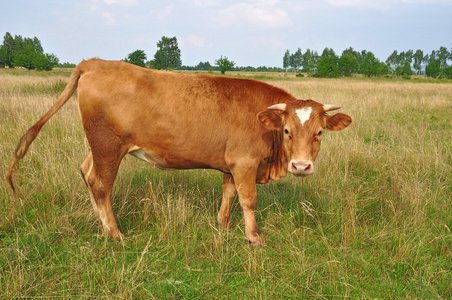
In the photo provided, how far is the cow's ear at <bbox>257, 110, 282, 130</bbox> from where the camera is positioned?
371 cm

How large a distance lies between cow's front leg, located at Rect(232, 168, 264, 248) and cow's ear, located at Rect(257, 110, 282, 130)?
0.58m

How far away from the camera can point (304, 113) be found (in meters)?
3.54

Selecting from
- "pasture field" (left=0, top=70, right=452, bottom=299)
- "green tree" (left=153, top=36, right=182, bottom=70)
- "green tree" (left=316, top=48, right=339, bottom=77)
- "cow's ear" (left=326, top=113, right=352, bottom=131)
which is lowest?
"pasture field" (left=0, top=70, right=452, bottom=299)

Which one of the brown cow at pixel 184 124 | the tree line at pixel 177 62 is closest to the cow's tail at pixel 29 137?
the brown cow at pixel 184 124

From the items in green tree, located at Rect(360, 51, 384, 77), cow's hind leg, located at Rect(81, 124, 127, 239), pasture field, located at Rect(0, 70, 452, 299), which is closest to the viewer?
pasture field, located at Rect(0, 70, 452, 299)

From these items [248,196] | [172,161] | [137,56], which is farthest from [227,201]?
[137,56]

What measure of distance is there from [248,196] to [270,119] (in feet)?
3.22

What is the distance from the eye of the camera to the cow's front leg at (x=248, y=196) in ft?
12.7

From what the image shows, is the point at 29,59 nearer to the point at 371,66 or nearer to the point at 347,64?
the point at 347,64

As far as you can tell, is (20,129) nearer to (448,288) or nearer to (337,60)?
(448,288)

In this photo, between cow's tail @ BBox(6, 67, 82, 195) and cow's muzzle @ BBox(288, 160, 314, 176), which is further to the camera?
cow's tail @ BBox(6, 67, 82, 195)

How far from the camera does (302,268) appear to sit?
325 cm

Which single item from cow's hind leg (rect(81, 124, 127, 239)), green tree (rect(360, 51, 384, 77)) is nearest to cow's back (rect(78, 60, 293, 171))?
cow's hind leg (rect(81, 124, 127, 239))

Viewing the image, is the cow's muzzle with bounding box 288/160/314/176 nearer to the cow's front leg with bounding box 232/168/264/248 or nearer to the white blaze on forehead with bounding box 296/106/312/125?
the white blaze on forehead with bounding box 296/106/312/125
